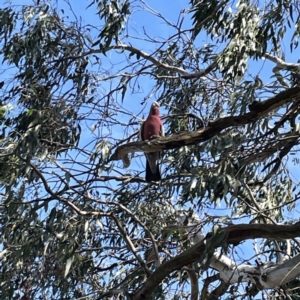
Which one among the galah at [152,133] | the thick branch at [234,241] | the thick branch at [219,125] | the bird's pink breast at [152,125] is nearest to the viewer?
the thick branch at [234,241]

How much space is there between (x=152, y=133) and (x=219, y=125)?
1052 millimetres

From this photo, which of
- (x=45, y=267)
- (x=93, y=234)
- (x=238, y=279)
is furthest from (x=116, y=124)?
(x=238, y=279)

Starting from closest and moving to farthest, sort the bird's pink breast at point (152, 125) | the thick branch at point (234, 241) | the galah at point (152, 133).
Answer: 1. the thick branch at point (234, 241)
2. the galah at point (152, 133)
3. the bird's pink breast at point (152, 125)

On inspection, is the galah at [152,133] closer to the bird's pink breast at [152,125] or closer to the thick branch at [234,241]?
the bird's pink breast at [152,125]

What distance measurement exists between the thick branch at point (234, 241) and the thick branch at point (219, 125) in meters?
0.57

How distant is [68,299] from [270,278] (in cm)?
136

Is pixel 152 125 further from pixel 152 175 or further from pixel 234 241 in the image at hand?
pixel 234 241

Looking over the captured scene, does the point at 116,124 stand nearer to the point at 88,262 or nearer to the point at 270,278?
the point at 88,262

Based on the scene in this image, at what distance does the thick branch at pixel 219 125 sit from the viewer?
141 inches

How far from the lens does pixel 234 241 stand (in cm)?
348

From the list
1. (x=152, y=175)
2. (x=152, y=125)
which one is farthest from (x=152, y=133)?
(x=152, y=175)

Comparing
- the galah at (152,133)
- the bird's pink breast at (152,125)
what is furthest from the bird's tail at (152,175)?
the bird's pink breast at (152,125)

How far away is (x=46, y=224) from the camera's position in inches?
153

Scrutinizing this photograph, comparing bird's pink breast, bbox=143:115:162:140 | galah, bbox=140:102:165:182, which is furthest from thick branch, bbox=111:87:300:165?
bird's pink breast, bbox=143:115:162:140
